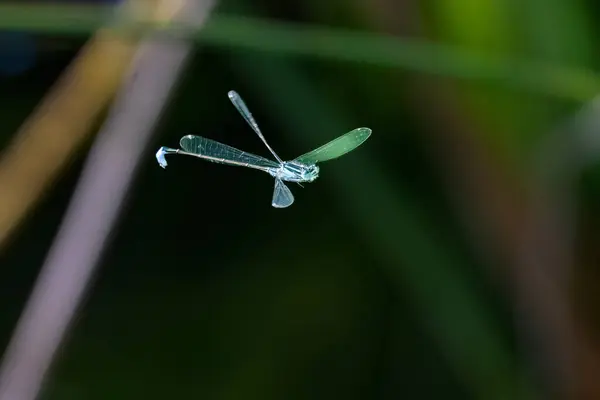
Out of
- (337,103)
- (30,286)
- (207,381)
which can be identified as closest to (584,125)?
(337,103)

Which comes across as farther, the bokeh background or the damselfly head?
the bokeh background

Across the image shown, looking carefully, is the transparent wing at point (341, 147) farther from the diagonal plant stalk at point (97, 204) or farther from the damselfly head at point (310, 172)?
the diagonal plant stalk at point (97, 204)

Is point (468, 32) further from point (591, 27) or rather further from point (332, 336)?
point (332, 336)

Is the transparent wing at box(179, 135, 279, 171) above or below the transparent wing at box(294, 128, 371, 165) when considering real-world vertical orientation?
above

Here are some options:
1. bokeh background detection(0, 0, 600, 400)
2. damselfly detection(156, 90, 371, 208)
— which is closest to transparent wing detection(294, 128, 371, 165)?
damselfly detection(156, 90, 371, 208)

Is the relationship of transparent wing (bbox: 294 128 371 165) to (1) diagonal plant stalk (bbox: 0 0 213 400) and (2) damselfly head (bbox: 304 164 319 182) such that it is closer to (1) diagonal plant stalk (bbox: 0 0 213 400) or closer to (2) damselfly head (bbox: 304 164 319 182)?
(2) damselfly head (bbox: 304 164 319 182)

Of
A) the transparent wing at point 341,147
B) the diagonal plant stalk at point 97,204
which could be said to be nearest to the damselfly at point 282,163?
the transparent wing at point 341,147
